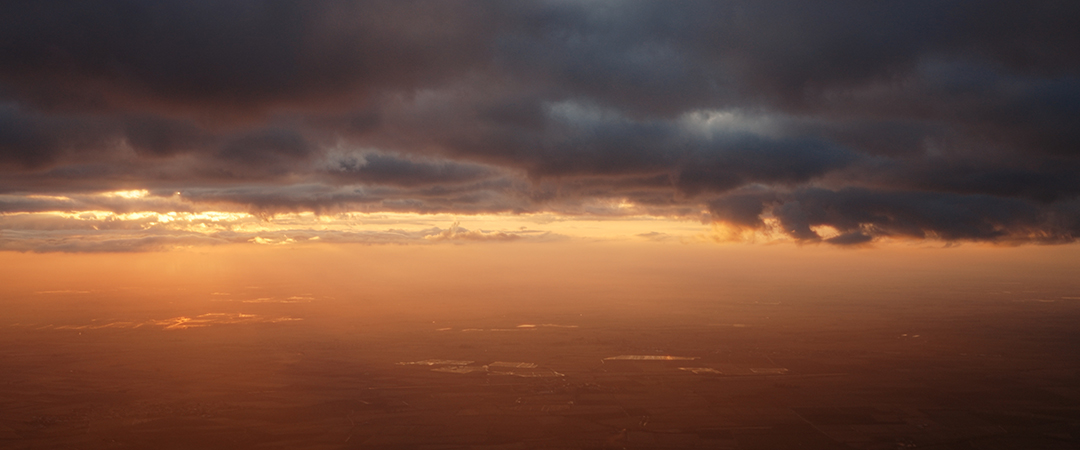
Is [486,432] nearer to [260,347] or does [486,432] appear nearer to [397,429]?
[397,429]

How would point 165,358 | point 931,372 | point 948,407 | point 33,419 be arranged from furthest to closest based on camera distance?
point 165,358 → point 931,372 → point 948,407 → point 33,419

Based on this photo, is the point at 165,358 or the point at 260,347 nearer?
the point at 165,358

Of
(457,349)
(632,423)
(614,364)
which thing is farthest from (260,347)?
(632,423)

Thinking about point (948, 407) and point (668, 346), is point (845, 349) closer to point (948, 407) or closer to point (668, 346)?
point (668, 346)

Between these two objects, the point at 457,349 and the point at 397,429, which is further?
the point at 457,349

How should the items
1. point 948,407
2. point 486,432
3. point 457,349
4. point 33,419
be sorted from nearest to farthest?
point 486,432 < point 33,419 < point 948,407 < point 457,349

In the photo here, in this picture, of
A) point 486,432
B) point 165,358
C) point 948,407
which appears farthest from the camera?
point 165,358

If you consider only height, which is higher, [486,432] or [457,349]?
[457,349]

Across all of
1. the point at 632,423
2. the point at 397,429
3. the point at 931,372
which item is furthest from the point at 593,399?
the point at 931,372

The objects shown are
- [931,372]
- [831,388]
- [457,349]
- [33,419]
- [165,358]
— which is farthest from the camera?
[457,349]
